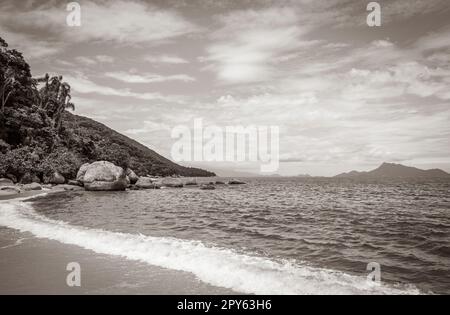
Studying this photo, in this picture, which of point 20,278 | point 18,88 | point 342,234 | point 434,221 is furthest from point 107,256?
point 18,88

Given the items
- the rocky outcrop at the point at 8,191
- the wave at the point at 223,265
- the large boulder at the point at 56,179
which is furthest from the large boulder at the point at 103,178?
the wave at the point at 223,265

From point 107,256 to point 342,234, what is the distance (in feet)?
32.8

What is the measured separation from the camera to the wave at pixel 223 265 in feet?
22.4

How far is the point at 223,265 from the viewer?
27.4ft

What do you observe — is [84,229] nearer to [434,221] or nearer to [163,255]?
[163,255]

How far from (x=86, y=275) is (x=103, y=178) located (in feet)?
121

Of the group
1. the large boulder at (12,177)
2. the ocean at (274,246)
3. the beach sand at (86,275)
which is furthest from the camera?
the large boulder at (12,177)

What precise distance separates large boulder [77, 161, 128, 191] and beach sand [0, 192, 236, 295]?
3292 centimetres

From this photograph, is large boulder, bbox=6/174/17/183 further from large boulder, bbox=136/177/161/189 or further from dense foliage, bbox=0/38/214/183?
large boulder, bbox=136/177/161/189

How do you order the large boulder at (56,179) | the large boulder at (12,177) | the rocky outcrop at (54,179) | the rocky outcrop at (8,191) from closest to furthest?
the rocky outcrop at (8,191) → the large boulder at (12,177) → the rocky outcrop at (54,179) → the large boulder at (56,179)

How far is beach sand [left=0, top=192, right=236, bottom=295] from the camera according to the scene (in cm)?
644

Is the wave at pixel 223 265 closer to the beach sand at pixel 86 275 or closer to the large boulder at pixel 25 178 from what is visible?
the beach sand at pixel 86 275

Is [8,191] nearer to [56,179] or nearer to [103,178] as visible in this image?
[103,178]

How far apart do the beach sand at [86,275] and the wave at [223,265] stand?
50 centimetres
